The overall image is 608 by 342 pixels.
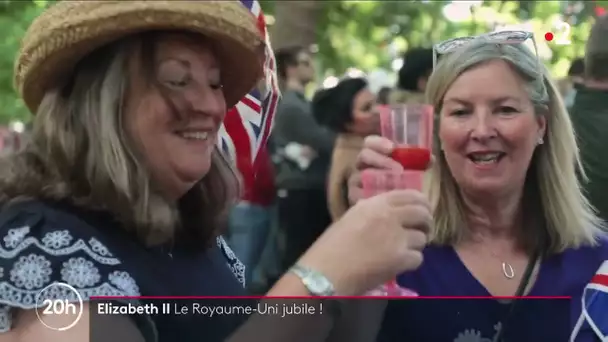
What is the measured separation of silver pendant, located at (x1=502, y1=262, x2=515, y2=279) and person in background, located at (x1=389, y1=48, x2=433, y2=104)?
277 millimetres

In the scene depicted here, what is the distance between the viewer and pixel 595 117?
130 centimetres

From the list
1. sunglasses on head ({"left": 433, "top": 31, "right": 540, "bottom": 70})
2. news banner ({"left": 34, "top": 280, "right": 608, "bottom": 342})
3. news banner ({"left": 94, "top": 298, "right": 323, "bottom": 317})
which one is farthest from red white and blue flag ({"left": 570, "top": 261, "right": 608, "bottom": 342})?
news banner ({"left": 94, "top": 298, "right": 323, "bottom": 317})

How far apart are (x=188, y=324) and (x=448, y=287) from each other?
0.40m

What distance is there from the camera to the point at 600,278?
1.18 metres

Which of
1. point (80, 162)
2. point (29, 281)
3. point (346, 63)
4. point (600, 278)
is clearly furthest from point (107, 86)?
point (600, 278)

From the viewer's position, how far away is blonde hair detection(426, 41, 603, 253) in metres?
1.17

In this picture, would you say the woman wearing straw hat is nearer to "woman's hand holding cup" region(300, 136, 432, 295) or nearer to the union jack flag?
"woman's hand holding cup" region(300, 136, 432, 295)

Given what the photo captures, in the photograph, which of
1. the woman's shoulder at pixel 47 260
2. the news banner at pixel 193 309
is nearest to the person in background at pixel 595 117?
the news banner at pixel 193 309

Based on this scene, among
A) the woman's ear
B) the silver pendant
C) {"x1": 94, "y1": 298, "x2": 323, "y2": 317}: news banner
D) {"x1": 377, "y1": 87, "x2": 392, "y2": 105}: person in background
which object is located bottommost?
the silver pendant

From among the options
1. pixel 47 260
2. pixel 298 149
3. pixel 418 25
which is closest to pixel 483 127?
pixel 418 25

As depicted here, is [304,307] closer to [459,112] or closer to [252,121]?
[459,112]

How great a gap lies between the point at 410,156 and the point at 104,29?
38cm

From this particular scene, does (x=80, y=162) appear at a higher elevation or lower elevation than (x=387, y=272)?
higher

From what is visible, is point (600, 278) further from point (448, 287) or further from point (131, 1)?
point (131, 1)
